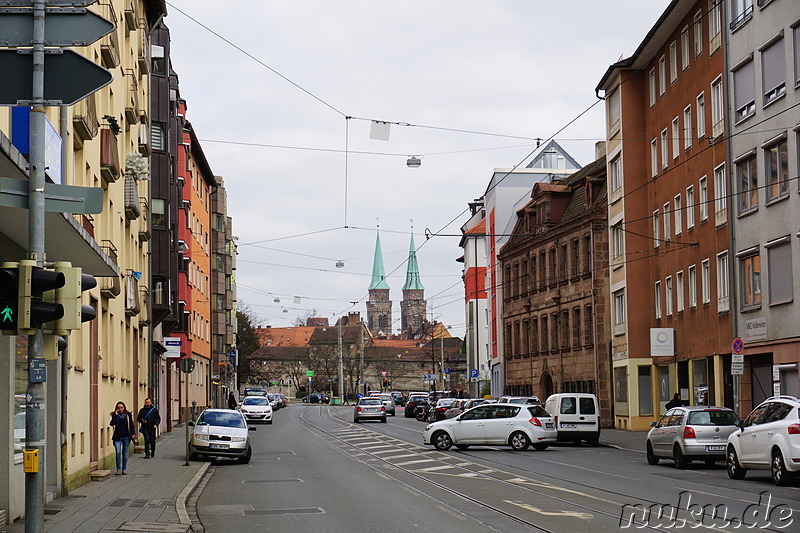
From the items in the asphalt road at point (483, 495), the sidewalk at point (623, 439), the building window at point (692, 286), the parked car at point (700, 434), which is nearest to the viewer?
the asphalt road at point (483, 495)

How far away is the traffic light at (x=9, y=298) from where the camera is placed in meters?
8.94

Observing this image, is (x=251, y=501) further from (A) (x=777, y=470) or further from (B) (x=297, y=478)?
(A) (x=777, y=470)

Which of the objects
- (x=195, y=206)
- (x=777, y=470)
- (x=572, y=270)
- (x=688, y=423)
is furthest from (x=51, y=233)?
(x=195, y=206)

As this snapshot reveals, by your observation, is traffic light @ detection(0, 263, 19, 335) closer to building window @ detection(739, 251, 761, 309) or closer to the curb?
the curb

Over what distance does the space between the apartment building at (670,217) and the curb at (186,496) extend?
2010 centimetres

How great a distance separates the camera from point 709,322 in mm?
40031

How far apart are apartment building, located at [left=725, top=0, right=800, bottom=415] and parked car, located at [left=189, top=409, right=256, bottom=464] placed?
1459 centimetres

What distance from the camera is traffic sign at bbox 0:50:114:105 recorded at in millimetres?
9648

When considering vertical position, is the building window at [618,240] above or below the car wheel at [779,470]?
above

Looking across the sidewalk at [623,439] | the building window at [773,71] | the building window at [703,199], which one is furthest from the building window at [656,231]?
the building window at [773,71]

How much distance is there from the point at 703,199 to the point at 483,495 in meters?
24.3

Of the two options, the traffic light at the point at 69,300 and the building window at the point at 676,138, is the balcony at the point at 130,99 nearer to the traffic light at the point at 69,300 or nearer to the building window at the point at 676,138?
the building window at the point at 676,138

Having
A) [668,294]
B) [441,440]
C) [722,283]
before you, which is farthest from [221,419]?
[668,294]

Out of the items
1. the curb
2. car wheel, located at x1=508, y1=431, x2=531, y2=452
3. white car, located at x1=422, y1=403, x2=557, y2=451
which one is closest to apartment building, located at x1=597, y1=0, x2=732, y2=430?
white car, located at x1=422, y1=403, x2=557, y2=451
